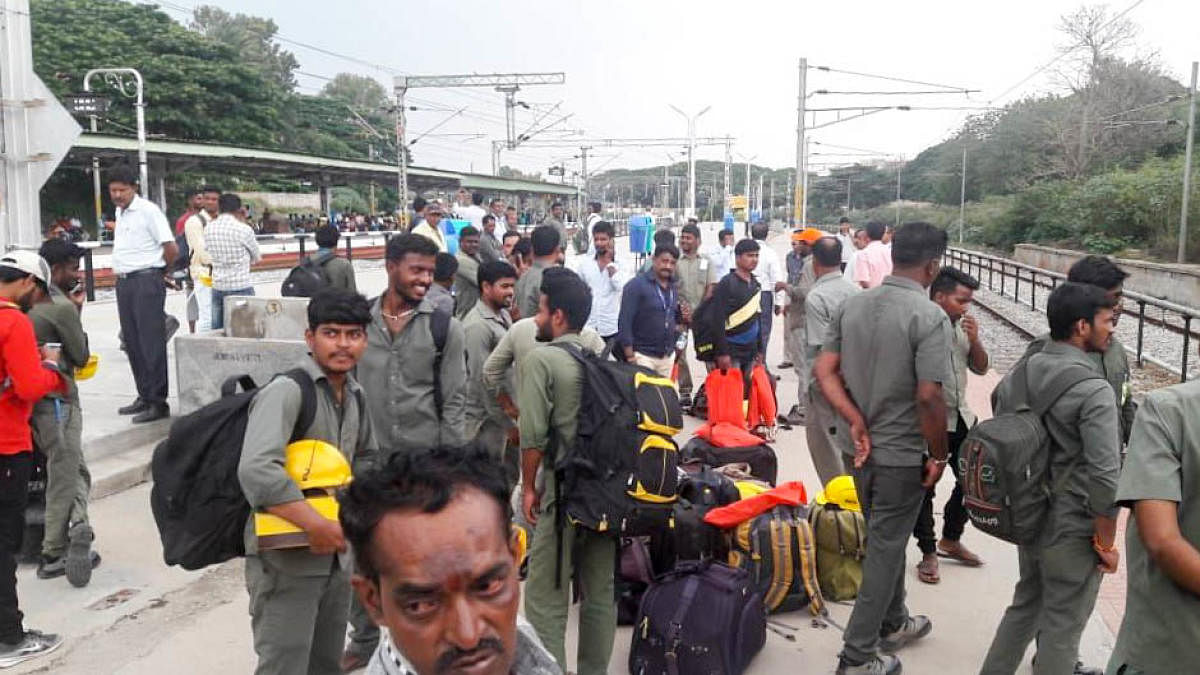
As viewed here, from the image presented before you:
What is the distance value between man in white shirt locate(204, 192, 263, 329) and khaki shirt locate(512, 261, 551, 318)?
8.66 ft

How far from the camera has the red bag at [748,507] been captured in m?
4.71


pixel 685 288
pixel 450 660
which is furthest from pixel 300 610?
pixel 685 288

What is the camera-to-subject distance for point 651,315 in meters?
8.03

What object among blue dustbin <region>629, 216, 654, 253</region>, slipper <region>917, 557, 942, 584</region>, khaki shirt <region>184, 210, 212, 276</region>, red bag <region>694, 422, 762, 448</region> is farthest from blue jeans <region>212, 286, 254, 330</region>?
blue dustbin <region>629, 216, 654, 253</region>

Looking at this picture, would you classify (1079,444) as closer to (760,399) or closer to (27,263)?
(27,263)

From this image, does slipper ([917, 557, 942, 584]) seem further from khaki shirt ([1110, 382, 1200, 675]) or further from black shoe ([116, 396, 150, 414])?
black shoe ([116, 396, 150, 414])

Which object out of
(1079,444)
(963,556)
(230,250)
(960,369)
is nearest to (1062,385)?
(1079,444)

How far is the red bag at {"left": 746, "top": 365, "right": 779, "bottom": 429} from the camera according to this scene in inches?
314

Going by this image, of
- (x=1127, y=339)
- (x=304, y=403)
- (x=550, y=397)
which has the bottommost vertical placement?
(x=1127, y=339)

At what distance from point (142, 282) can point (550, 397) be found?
4831 millimetres

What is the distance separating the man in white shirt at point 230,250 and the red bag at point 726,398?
13.6ft

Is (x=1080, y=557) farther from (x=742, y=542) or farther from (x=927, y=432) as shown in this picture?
(x=742, y=542)

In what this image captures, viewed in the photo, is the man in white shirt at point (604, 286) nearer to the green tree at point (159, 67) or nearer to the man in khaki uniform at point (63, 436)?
the man in khaki uniform at point (63, 436)

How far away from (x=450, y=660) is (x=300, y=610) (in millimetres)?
1713
